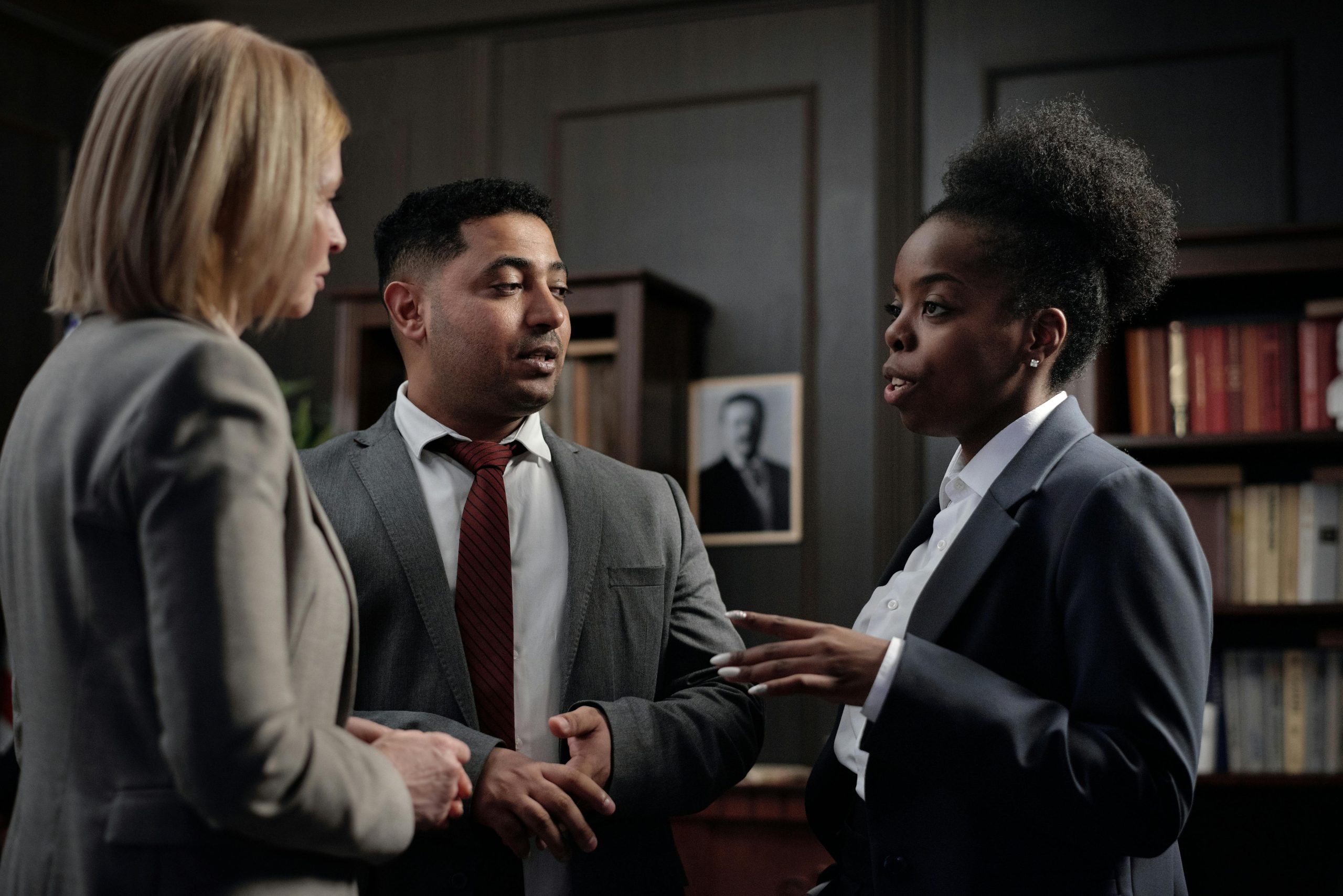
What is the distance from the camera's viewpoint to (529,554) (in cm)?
197

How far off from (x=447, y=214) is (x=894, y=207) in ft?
6.54

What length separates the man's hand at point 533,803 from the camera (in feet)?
5.39

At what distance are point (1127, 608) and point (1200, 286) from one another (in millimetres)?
2343

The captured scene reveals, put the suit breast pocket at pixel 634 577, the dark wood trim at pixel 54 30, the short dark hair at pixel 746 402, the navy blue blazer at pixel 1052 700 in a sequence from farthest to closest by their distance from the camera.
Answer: the dark wood trim at pixel 54 30 < the short dark hair at pixel 746 402 < the suit breast pocket at pixel 634 577 < the navy blue blazer at pixel 1052 700

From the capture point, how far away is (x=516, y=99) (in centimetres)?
430

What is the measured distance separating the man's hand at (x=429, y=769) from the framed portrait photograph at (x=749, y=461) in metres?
2.57

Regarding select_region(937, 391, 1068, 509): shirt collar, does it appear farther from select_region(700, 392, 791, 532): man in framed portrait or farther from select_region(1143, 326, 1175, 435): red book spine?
select_region(700, 392, 791, 532): man in framed portrait

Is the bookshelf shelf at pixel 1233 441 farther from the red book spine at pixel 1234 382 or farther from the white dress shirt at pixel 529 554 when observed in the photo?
the white dress shirt at pixel 529 554

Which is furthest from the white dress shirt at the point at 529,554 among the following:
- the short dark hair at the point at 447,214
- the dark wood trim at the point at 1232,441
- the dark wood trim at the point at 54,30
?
the dark wood trim at the point at 54,30

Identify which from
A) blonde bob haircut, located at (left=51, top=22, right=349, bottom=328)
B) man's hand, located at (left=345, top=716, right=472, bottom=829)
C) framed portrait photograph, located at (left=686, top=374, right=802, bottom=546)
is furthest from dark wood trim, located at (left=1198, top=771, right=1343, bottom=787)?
blonde bob haircut, located at (left=51, top=22, right=349, bottom=328)

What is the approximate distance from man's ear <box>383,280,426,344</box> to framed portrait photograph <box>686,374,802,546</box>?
5.82 feet

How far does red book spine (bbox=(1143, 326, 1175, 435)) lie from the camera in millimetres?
3352

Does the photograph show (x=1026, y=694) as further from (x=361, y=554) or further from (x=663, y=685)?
(x=361, y=554)

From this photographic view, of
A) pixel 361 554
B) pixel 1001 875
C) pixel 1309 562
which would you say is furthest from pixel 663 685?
pixel 1309 562
